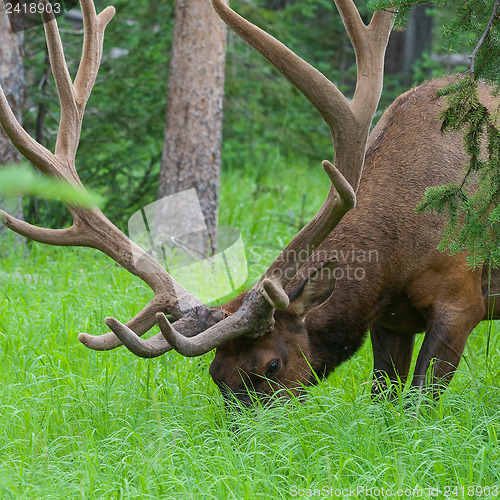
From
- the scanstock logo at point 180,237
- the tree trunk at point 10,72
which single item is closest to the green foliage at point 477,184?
the scanstock logo at point 180,237

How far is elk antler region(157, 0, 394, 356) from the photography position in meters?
3.78

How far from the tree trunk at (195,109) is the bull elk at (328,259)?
2547 millimetres

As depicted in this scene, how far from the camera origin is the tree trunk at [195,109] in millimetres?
7199

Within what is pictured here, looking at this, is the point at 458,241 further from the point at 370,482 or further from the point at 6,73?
the point at 6,73

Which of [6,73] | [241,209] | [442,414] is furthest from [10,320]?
[241,209]

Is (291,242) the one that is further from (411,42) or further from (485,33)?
(411,42)

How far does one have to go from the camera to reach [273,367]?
4.12 metres

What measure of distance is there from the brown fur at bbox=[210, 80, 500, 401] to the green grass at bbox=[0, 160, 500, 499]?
8.1 inches

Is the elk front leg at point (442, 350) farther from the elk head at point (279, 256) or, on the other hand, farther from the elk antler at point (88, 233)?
the elk antler at point (88, 233)

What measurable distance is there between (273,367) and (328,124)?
55.6 inches

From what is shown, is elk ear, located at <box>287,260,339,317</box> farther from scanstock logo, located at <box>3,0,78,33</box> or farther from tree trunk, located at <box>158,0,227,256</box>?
scanstock logo, located at <box>3,0,78,33</box>

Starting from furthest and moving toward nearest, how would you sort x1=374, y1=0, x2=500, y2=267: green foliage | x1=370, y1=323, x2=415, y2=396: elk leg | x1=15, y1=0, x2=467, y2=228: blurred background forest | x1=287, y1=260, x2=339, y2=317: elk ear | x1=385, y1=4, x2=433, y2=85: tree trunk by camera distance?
x1=385, y1=4, x2=433, y2=85: tree trunk, x1=15, y1=0, x2=467, y2=228: blurred background forest, x1=370, y1=323, x2=415, y2=396: elk leg, x1=287, y1=260, x2=339, y2=317: elk ear, x1=374, y1=0, x2=500, y2=267: green foliage

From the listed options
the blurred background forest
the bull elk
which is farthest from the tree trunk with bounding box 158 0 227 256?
the bull elk

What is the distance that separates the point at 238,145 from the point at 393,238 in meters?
8.23
